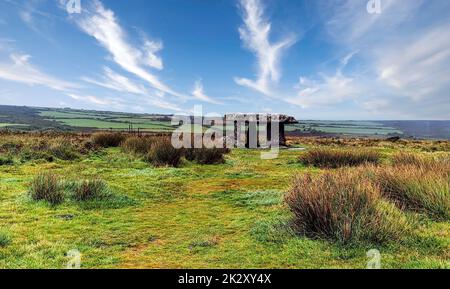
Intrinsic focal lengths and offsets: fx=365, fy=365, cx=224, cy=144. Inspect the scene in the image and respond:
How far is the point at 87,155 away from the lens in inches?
696

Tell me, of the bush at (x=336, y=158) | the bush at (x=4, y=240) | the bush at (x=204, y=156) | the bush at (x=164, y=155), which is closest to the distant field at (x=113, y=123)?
the bush at (x=204, y=156)

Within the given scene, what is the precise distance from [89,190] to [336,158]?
1061 cm

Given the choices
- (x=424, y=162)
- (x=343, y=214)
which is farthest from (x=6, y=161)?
(x=424, y=162)

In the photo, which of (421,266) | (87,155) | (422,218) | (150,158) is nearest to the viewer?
(421,266)

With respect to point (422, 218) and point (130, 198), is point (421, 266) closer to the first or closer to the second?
point (422, 218)

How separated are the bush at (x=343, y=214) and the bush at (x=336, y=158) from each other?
9.27m

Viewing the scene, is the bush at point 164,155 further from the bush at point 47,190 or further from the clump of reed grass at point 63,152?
the bush at point 47,190

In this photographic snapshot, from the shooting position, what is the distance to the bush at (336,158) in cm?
1525

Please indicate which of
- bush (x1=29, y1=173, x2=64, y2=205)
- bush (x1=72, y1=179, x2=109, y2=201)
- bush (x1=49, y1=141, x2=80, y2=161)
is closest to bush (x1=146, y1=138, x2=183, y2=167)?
bush (x1=49, y1=141, x2=80, y2=161)

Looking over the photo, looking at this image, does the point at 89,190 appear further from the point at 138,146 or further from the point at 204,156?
the point at 138,146

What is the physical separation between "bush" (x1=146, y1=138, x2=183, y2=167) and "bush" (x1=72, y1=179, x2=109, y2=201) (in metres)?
6.18

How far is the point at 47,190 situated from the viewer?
8.35 meters
